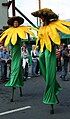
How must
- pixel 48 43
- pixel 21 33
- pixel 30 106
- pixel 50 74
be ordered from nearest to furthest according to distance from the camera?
pixel 48 43 < pixel 50 74 < pixel 30 106 < pixel 21 33

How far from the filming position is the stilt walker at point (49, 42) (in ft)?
31.1

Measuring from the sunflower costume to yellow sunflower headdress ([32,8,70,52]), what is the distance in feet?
4.03

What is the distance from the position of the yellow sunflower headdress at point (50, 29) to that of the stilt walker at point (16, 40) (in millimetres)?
1230

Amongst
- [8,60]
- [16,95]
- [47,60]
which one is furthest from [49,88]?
[8,60]

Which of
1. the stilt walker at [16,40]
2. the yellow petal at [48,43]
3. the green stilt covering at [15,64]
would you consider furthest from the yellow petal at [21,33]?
the yellow petal at [48,43]

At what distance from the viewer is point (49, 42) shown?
9.45 m

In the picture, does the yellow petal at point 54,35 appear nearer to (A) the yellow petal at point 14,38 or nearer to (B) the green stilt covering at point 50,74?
(B) the green stilt covering at point 50,74

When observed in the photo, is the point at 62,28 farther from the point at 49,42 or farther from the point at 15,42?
the point at 15,42

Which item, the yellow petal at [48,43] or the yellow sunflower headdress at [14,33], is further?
the yellow sunflower headdress at [14,33]

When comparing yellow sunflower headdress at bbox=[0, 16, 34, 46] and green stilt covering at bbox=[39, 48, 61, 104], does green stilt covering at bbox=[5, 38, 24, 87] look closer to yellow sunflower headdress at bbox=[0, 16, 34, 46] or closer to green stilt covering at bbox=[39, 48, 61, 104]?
yellow sunflower headdress at bbox=[0, 16, 34, 46]

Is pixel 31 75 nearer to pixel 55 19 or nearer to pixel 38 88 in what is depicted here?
pixel 38 88

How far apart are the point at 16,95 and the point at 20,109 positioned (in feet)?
7.34

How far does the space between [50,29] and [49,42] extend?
0.90 ft

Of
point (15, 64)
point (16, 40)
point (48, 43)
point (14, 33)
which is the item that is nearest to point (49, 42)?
point (48, 43)
